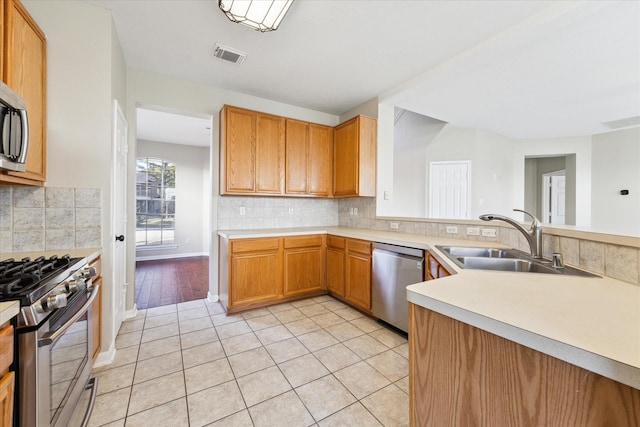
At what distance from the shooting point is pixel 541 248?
151 cm

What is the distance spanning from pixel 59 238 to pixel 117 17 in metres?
1.74

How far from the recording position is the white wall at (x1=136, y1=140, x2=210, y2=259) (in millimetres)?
6047

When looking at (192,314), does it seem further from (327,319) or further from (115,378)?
(327,319)

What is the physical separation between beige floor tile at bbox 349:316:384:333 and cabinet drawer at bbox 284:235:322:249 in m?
1.02

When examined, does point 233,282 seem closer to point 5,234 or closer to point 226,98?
point 5,234

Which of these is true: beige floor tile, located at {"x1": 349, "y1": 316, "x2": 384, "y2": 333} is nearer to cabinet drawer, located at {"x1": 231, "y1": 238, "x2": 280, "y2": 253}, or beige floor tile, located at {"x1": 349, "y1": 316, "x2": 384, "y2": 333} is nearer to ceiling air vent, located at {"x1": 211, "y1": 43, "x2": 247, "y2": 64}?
cabinet drawer, located at {"x1": 231, "y1": 238, "x2": 280, "y2": 253}

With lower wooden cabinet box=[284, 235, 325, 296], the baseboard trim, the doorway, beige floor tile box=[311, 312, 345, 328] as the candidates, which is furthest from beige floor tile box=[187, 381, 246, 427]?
the baseboard trim

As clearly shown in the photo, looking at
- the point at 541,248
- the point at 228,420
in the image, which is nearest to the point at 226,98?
the point at 228,420

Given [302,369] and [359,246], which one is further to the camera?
[359,246]

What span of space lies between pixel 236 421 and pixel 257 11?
8.48ft

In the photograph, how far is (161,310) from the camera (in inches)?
114

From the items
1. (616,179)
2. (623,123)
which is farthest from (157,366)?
(616,179)

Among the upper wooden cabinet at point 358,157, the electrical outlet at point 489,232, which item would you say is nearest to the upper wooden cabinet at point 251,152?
the upper wooden cabinet at point 358,157

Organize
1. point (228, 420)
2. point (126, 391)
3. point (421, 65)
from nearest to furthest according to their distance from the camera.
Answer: point (228, 420), point (126, 391), point (421, 65)
